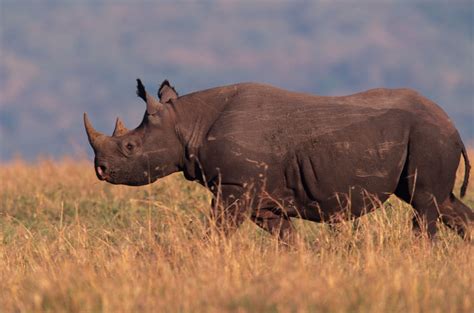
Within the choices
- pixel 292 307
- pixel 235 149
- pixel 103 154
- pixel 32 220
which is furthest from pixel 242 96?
pixel 32 220

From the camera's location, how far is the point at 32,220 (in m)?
12.8

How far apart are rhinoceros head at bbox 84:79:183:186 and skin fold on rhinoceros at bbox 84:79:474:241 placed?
0.71 ft

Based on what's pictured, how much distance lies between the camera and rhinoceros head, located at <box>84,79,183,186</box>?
946 cm

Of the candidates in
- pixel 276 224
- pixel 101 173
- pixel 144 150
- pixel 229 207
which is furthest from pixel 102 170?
pixel 276 224

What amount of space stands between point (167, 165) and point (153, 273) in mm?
2417

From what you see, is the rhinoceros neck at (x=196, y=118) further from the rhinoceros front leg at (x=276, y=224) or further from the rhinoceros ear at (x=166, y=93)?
the rhinoceros front leg at (x=276, y=224)

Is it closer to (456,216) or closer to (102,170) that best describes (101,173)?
(102,170)

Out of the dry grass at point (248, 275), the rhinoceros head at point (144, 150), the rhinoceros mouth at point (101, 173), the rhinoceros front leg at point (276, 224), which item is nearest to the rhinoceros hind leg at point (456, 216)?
the dry grass at point (248, 275)

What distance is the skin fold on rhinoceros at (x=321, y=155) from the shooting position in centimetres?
891

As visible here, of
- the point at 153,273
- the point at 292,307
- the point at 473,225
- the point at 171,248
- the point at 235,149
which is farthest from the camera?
the point at 473,225

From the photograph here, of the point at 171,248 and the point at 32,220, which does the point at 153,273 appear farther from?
the point at 32,220

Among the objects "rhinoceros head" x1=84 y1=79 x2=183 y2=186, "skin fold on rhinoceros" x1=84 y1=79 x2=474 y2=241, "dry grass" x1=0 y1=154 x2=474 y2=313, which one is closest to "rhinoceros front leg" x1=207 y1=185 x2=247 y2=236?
"skin fold on rhinoceros" x1=84 y1=79 x2=474 y2=241

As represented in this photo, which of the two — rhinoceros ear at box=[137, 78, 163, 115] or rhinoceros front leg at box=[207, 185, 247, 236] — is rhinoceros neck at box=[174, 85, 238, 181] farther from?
rhinoceros front leg at box=[207, 185, 247, 236]

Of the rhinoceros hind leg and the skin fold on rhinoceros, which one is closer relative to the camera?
the skin fold on rhinoceros
